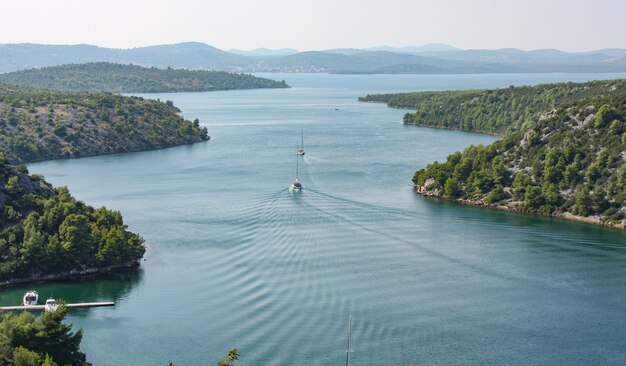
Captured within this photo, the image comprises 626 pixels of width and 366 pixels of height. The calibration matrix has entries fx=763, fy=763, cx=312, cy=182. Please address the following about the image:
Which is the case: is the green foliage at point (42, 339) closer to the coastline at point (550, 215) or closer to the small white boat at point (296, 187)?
the small white boat at point (296, 187)

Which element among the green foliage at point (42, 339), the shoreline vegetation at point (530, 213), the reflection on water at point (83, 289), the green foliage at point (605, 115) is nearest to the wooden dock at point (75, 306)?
the reflection on water at point (83, 289)

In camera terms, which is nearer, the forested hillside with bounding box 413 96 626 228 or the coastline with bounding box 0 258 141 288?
the coastline with bounding box 0 258 141 288

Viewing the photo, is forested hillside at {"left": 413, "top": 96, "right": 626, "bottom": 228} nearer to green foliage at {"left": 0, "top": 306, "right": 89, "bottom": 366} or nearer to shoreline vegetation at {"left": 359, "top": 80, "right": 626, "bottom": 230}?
shoreline vegetation at {"left": 359, "top": 80, "right": 626, "bottom": 230}

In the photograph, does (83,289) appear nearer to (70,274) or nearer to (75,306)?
(70,274)

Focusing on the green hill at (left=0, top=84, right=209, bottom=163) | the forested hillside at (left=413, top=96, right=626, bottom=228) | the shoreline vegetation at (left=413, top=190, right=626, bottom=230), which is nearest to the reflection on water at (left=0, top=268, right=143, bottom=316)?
the shoreline vegetation at (left=413, top=190, right=626, bottom=230)

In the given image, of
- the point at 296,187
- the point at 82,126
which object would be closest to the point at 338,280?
the point at 296,187

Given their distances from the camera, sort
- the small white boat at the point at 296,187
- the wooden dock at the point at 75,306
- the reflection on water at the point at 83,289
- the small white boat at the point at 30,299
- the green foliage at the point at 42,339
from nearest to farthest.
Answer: the green foliage at the point at 42,339 → the wooden dock at the point at 75,306 → the small white boat at the point at 30,299 → the reflection on water at the point at 83,289 → the small white boat at the point at 296,187

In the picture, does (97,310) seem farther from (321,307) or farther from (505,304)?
(505,304)
